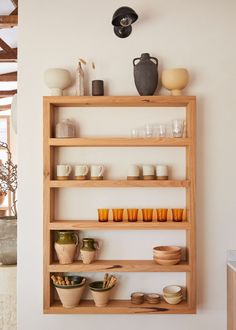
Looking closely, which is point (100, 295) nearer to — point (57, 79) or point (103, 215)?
point (103, 215)

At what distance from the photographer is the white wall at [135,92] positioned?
98.2 inches

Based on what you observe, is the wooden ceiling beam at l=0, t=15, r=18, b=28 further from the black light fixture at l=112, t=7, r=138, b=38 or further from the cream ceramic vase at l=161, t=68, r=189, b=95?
the cream ceramic vase at l=161, t=68, r=189, b=95

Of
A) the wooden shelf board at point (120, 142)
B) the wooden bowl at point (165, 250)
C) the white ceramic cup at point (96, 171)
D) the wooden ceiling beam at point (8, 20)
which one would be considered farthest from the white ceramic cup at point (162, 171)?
the wooden ceiling beam at point (8, 20)

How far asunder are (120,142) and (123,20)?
0.75 metres

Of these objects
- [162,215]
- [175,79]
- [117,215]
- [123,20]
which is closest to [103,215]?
[117,215]

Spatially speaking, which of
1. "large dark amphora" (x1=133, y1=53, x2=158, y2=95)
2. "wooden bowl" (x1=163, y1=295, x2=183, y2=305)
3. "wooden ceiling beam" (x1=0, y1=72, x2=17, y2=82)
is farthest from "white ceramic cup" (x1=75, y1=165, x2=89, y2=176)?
"wooden ceiling beam" (x1=0, y1=72, x2=17, y2=82)

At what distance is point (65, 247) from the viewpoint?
2383mm

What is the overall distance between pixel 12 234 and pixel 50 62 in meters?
1.25

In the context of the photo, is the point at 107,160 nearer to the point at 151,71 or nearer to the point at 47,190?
the point at 47,190

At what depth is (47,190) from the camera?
237 cm

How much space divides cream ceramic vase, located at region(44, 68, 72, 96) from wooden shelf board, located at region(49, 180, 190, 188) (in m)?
0.57

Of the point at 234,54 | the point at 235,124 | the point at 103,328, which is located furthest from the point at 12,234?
the point at 234,54

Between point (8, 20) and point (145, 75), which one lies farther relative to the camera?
point (8, 20)

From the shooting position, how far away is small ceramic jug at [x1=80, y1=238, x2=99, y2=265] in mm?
2386
